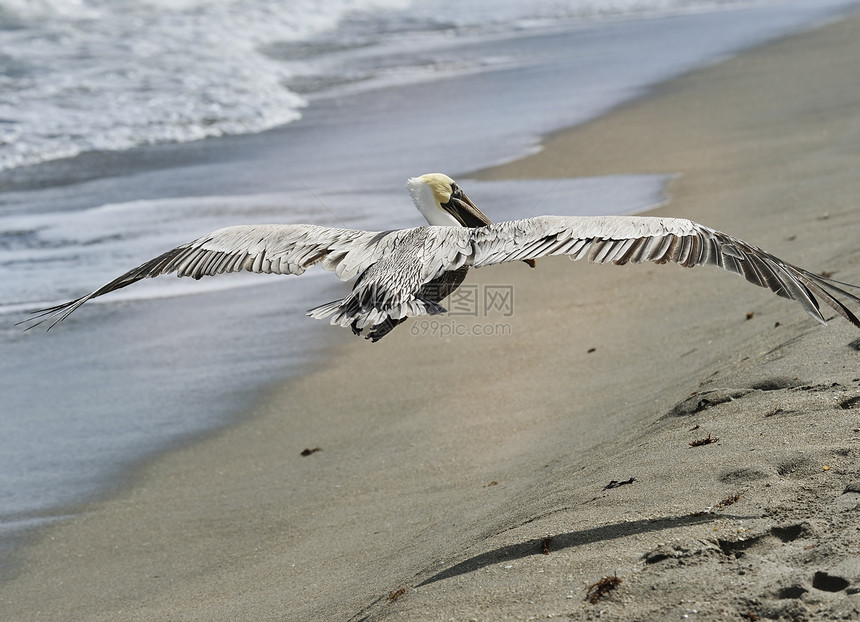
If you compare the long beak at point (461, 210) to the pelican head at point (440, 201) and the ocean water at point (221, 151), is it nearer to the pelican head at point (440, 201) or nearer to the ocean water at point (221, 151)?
the pelican head at point (440, 201)

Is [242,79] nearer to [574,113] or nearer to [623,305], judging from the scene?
[574,113]

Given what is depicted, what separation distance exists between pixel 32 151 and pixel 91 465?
11.0 metres

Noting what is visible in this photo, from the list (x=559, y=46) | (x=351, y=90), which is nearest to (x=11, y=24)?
(x=351, y=90)

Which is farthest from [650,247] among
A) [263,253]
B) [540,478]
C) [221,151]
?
[221,151]

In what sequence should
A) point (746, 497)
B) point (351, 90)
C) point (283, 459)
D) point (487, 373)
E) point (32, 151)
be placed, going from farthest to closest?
point (351, 90), point (32, 151), point (487, 373), point (283, 459), point (746, 497)

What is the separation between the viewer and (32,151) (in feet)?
52.9

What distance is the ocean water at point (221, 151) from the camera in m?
7.88

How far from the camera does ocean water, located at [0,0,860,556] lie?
7879mm

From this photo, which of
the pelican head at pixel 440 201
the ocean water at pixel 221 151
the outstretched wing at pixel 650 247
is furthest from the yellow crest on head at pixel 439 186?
the ocean water at pixel 221 151

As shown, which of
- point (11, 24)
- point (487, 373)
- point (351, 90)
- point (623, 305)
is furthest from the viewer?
point (11, 24)

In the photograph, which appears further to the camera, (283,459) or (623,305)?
(623,305)

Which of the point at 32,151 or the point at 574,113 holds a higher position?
the point at 574,113

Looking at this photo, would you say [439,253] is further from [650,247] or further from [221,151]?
[221,151]

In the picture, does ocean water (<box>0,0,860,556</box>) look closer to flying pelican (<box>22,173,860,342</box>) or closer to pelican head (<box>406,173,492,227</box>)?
flying pelican (<box>22,173,860,342</box>)
